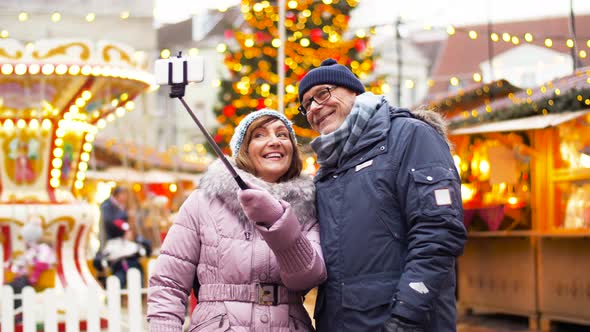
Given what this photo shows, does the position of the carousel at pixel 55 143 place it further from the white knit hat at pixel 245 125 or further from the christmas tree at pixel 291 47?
the white knit hat at pixel 245 125

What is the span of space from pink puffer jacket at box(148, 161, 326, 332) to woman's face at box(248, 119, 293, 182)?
9cm

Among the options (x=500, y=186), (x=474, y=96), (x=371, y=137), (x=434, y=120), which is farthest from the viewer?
(x=474, y=96)

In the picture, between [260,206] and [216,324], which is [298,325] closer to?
[216,324]

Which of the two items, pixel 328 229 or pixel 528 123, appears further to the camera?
pixel 528 123

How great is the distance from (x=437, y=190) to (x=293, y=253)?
599 mm

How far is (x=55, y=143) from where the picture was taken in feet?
36.3

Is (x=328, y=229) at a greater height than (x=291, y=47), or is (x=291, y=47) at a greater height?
(x=291, y=47)

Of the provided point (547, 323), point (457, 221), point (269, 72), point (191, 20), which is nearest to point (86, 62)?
point (547, 323)

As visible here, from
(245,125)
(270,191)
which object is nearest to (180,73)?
(245,125)

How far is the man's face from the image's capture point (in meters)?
3.80

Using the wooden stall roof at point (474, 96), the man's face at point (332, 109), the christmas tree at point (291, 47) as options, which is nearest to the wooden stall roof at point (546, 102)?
the wooden stall roof at point (474, 96)

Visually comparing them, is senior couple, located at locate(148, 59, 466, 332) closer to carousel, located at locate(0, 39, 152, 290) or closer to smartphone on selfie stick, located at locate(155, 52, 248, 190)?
smartphone on selfie stick, located at locate(155, 52, 248, 190)

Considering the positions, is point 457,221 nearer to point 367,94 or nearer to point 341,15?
point 367,94

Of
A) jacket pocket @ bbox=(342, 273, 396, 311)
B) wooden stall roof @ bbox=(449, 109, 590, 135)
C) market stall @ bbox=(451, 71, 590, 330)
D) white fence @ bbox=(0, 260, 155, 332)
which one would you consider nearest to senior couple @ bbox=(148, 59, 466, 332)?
jacket pocket @ bbox=(342, 273, 396, 311)
